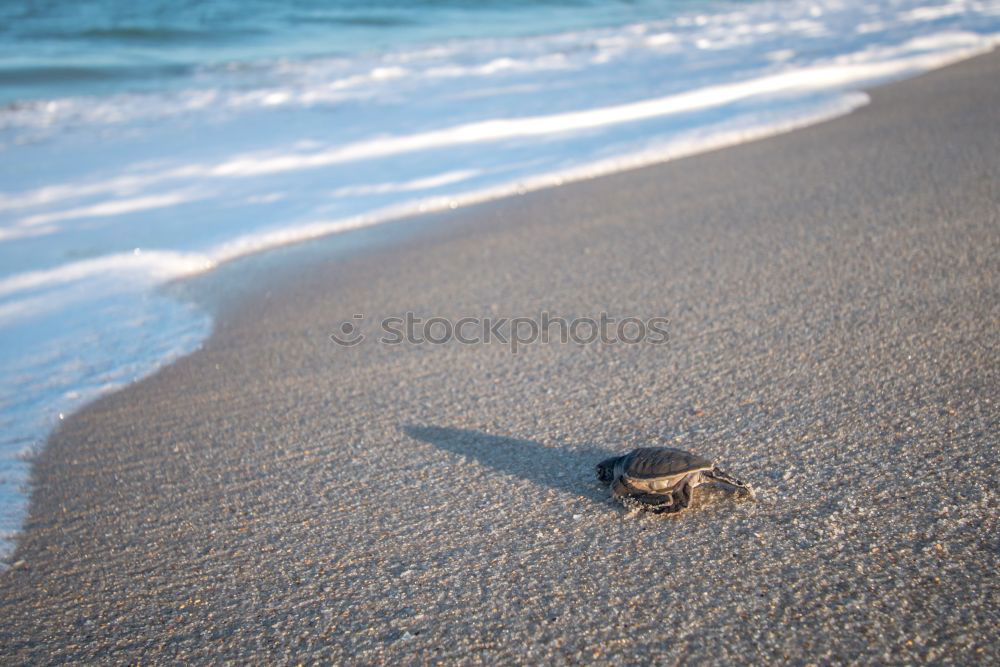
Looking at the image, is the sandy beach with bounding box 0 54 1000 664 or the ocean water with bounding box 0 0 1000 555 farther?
the ocean water with bounding box 0 0 1000 555

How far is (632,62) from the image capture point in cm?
866

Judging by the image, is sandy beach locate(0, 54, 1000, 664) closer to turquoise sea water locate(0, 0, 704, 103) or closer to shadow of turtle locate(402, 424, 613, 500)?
shadow of turtle locate(402, 424, 613, 500)

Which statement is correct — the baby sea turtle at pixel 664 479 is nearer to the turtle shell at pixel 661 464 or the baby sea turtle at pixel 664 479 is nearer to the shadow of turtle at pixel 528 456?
the turtle shell at pixel 661 464

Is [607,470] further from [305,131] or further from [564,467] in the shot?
[305,131]

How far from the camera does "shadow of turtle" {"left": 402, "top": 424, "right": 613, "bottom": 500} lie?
6.34 feet

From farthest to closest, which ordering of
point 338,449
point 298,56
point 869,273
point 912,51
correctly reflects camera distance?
point 298,56
point 912,51
point 869,273
point 338,449

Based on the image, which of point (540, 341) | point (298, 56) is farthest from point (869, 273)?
point (298, 56)

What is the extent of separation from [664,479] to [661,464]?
0.11 feet

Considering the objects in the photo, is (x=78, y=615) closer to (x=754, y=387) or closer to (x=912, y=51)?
(x=754, y=387)

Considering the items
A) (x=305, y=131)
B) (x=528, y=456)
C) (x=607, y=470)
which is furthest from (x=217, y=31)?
(x=607, y=470)

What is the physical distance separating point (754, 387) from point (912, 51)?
6.43 m

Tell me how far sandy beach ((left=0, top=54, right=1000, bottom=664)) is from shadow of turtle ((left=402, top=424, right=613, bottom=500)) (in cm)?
1

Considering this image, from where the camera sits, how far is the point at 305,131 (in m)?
6.55

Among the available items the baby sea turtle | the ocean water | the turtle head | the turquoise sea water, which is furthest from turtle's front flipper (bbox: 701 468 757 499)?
the turquoise sea water
